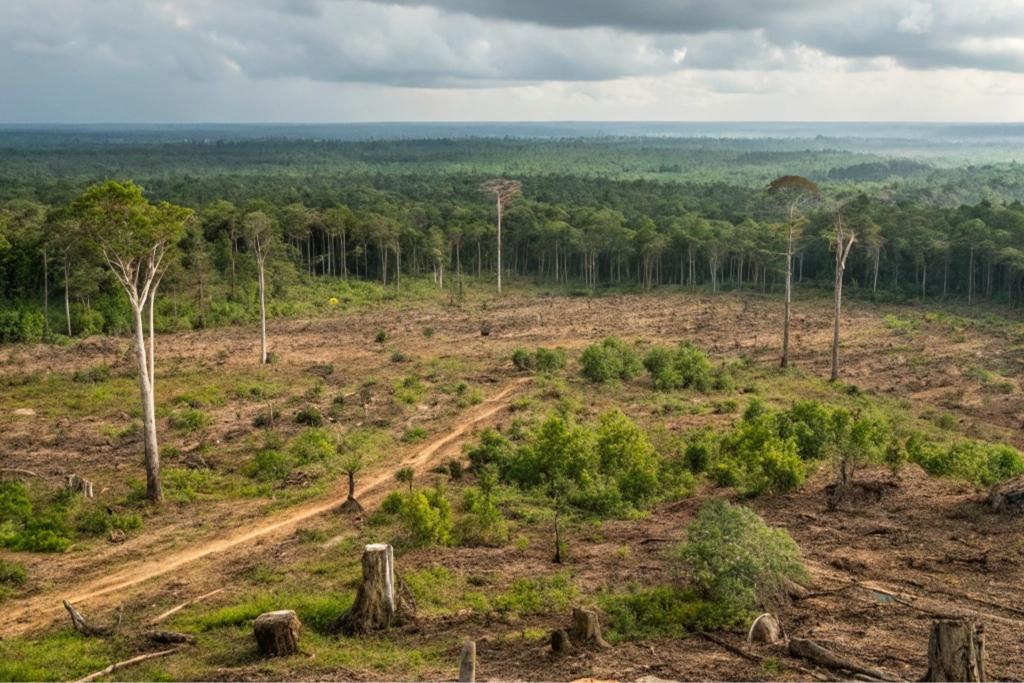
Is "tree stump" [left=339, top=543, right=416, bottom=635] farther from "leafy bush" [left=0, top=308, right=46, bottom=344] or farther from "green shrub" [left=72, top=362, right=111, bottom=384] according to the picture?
"leafy bush" [left=0, top=308, right=46, bottom=344]

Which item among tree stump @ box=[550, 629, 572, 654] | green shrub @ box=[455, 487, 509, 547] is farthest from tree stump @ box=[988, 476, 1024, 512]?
tree stump @ box=[550, 629, 572, 654]

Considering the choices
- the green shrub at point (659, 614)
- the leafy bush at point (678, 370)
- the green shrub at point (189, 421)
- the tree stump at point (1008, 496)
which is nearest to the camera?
the green shrub at point (659, 614)

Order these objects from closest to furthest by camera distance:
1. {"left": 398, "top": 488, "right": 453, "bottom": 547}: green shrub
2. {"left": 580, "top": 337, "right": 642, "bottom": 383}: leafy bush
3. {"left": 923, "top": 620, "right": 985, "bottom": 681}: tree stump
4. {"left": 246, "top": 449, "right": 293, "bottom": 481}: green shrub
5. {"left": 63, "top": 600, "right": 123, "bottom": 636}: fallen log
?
1. {"left": 923, "top": 620, "right": 985, "bottom": 681}: tree stump
2. {"left": 63, "top": 600, "right": 123, "bottom": 636}: fallen log
3. {"left": 398, "top": 488, "right": 453, "bottom": 547}: green shrub
4. {"left": 246, "top": 449, "right": 293, "bottom": 481}: green shrub
5. {"left": 580, "top": 337, "right": 642, "bottom": 383}: leafy bush

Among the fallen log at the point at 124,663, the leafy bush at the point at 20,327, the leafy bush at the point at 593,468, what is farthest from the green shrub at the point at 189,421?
the leafy bush at the point at 20,327

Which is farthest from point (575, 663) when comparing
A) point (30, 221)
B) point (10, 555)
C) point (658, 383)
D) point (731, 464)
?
point (30, 221)

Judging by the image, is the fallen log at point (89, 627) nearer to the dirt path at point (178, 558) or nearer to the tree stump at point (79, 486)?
the dirt path at point (178, 558)

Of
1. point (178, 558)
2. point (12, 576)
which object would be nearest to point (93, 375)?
point (12, 576)
